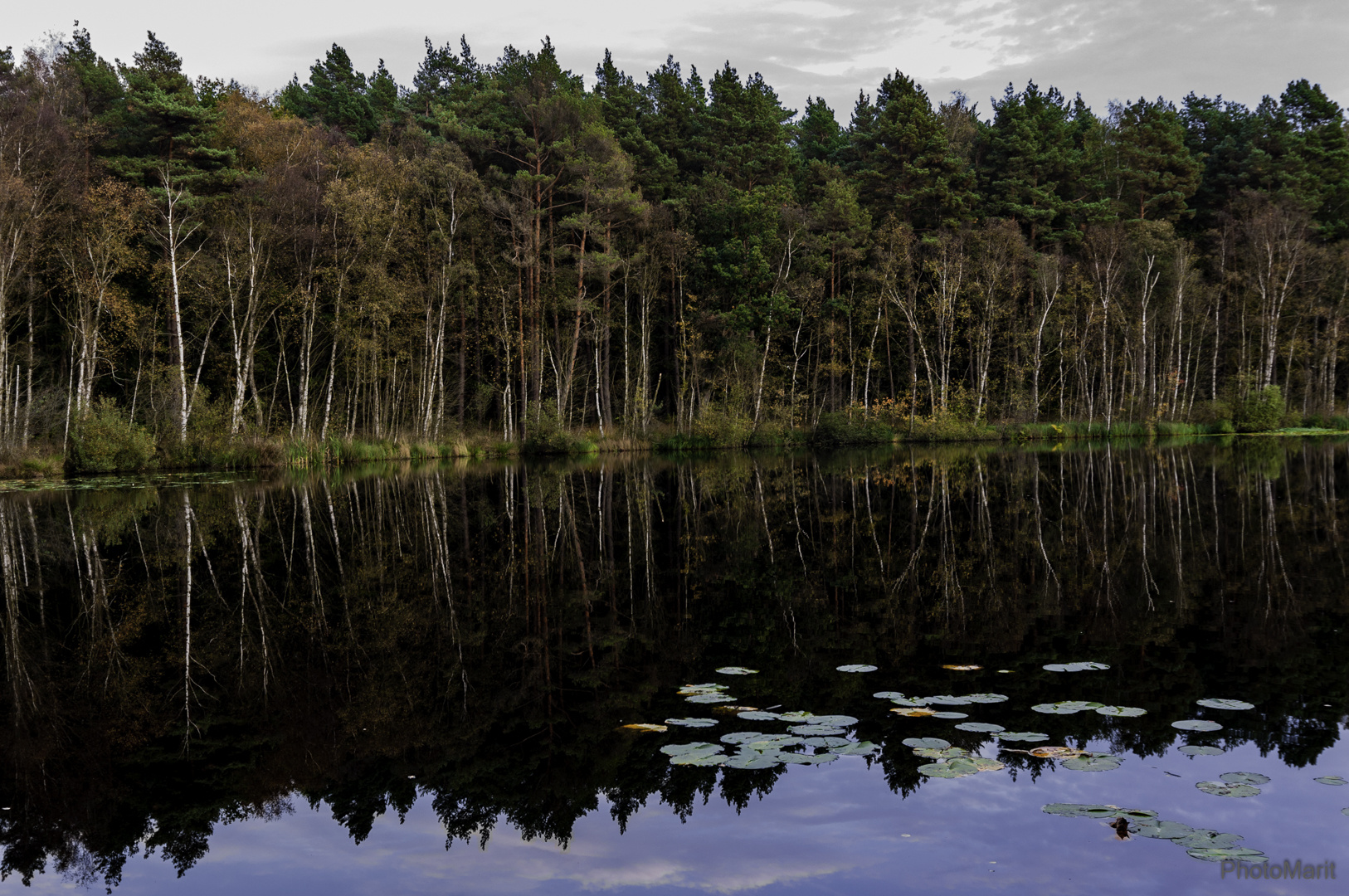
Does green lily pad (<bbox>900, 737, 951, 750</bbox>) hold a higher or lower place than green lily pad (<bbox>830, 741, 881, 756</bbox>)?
higher

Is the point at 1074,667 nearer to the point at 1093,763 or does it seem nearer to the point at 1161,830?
the point at 1093,763

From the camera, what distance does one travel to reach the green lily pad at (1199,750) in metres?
4.59

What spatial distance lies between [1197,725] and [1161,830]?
1427 millimetres

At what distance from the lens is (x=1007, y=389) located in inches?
1858

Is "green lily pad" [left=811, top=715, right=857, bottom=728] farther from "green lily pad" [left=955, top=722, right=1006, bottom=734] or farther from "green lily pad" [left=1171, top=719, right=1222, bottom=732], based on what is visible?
"green lily pad" [left=1171, top=719, right=1222, bottom=732]

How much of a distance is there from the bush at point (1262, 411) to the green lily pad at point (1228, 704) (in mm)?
45331

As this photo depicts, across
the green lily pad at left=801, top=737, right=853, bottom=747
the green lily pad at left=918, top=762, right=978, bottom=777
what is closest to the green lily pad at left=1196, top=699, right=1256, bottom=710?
the green lily pad at left=918, top=762, right=978, bottom=777

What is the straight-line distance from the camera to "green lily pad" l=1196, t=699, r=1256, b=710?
5164 millimetres

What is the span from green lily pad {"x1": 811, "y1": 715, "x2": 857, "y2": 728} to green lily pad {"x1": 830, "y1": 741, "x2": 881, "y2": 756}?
0.26 m

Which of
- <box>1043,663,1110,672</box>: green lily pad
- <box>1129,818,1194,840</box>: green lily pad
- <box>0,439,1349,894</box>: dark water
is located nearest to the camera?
<box>1129,818,1194,840</box>: green lily pad

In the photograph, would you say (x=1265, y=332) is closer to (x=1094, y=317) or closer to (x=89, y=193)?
(x=1094, y=317)

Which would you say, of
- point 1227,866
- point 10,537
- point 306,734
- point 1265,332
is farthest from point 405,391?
point 1265,332

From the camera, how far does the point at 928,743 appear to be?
15.5 ft

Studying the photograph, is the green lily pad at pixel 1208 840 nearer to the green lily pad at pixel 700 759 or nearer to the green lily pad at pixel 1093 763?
the green lily pad at pixel 1093 763
